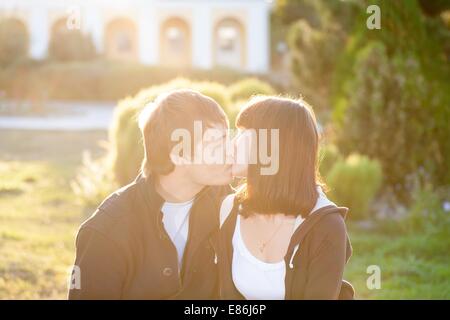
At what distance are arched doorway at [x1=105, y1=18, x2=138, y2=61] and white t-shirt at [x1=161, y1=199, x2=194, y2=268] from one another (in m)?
33.4

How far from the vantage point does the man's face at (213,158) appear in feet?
9.80

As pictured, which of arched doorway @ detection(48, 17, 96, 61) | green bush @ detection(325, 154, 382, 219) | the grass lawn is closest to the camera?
the grass lawn

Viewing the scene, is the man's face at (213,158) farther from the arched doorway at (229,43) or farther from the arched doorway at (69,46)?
the arched doorway at (229,43)

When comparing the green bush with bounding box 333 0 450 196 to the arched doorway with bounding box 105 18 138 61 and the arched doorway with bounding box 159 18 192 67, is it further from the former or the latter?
the arched doorway with bounding box 105 18 138 61

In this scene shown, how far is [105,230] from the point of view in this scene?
2885 mm

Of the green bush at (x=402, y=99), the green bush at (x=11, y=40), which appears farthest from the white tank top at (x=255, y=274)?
the green bush at (x=11, y=40)

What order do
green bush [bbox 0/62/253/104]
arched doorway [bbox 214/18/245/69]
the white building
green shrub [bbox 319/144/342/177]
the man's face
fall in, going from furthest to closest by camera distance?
arched doorway [bbox 214/18/245/69] < the white building < green bush [bbox 0/62/253/104] < green shrub [bbox 319/144/342/177] < the man's face

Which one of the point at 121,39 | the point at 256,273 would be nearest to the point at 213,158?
the point at 256,273

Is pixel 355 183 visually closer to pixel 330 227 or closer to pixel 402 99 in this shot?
pixel 402 99

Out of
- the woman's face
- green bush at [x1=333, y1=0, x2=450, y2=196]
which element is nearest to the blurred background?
green bush at [x1=333, y1=0, x2=450, y2=196]

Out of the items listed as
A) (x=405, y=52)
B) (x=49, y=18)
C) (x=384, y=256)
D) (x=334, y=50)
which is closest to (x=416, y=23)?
(x=405, y=52)

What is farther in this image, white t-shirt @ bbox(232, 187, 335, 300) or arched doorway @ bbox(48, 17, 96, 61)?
arched doorway @ bbox(48, 17, 96, 61)

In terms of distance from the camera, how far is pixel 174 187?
3131 millimetres

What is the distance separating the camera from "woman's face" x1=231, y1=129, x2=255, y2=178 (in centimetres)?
286
